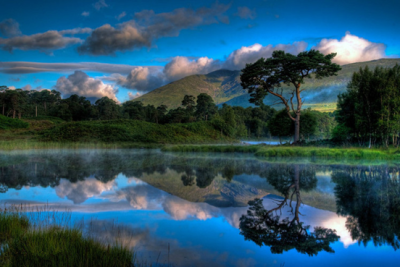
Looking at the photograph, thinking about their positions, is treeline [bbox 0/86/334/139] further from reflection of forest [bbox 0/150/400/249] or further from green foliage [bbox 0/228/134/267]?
green foliage [bbox 0/228/134/267]

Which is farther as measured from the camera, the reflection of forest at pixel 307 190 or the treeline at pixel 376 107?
the treeline at pixel 376 107

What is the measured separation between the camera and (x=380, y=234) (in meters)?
4.93

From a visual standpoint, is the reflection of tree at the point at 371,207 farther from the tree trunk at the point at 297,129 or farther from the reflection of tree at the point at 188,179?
the tree trunk at the point at 297,129

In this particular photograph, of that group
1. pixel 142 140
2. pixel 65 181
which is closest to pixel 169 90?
pixel 142 140

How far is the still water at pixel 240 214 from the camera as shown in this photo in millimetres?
4137

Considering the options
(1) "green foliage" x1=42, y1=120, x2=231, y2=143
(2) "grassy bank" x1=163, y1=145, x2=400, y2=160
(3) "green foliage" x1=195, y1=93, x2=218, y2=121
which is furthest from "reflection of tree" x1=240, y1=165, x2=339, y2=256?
(3) "green foliage" x1=195, y1=93, x2=218, y2=121

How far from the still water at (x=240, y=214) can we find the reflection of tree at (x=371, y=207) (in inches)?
0.8

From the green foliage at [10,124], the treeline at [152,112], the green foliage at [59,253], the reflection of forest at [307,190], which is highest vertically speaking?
the treeline at [152,112]

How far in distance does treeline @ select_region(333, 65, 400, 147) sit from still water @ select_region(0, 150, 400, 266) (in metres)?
13.9

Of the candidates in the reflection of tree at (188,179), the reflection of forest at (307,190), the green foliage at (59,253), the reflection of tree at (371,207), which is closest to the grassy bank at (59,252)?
the green foliage at (59,253)

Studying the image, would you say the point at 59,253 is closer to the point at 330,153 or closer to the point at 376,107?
the point at 330,153

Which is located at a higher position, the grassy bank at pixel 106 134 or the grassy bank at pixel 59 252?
the grassy bank at pixel 106 134

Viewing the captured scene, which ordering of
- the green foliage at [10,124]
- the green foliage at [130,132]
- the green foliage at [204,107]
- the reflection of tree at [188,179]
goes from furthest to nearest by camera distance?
the green foliage at [204,107], the green foliage at [10,124], the green foliage at [130,132], the reflection of tree at [188,179]

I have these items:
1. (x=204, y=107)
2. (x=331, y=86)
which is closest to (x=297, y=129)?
(x=204, y=107)
